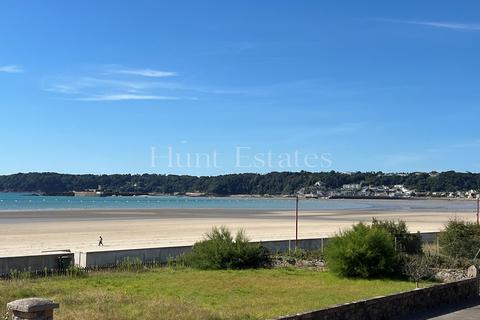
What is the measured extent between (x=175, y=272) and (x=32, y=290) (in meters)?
7.27

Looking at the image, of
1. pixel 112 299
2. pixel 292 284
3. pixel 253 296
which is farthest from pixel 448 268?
pixel 112 299

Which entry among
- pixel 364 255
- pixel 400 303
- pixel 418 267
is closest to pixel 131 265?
pixel 364 255

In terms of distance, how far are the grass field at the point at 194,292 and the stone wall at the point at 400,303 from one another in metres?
1.76

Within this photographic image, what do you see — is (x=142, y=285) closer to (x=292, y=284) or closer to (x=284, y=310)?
(x=292, y=284)

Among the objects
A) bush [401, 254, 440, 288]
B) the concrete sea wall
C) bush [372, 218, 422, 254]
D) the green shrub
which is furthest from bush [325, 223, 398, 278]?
the concrete sea wall

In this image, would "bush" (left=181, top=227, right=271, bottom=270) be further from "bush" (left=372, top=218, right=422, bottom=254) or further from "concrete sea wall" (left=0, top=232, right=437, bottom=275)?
"bush" (left=372, top=218, right=422, bottom=254)

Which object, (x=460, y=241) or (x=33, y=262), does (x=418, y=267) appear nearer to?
(x=460, y=241)

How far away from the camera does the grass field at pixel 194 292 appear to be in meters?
13.7

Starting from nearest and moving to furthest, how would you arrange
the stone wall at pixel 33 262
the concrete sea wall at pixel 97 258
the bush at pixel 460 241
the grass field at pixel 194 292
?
1. the grass field at pixel 194 292
2. the stone wall at pixel 33 262
3. the concrete sea wall at pixel 97 258
4. the bush at pixel 460 241

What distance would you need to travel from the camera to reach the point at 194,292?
58.4 feet

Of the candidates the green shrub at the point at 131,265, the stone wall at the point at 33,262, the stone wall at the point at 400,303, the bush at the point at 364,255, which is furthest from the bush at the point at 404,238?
the stone wall at the point at 33,262

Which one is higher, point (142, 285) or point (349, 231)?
point (349, 231)

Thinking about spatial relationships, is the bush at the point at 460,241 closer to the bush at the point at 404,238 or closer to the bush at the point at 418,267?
the bush at the point at 404,238

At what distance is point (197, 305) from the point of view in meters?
15.1
